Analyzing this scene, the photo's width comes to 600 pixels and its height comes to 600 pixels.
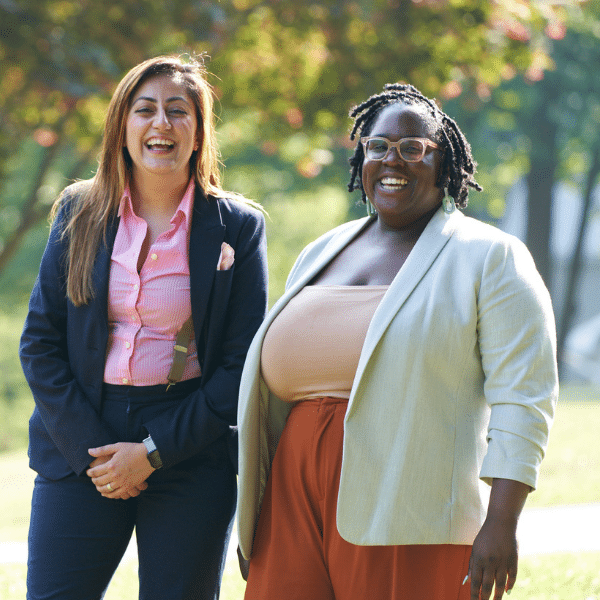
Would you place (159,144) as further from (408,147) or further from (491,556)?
(491,556)

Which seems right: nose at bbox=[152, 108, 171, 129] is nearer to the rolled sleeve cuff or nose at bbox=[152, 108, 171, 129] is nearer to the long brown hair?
the long brown hair

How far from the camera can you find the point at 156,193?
3.38 metres

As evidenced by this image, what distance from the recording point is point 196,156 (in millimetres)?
3463

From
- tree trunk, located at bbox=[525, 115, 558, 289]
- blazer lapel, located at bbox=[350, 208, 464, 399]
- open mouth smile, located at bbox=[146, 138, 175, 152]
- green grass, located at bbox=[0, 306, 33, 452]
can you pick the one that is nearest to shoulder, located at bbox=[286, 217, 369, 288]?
blazer lapel, located at bbox=[350, 208, 464, 399]

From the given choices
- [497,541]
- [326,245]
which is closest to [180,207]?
[326,245]

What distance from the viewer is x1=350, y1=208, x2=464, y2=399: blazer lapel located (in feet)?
8.81

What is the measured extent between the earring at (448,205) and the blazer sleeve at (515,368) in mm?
367

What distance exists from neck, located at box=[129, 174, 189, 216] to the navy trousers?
0.69 metres

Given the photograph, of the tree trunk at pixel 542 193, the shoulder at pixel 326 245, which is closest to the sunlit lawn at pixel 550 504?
the shoulder at pixel 326 245

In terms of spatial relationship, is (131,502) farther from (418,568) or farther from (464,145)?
(464,145)

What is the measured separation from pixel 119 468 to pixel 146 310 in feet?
1.86

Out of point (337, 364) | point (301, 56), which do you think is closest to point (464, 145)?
point (337, 364)

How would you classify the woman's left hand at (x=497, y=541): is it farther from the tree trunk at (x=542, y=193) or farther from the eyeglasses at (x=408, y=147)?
the tree trunk at (x=542, y=193)

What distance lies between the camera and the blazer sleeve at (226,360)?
Result: 10.3ft
